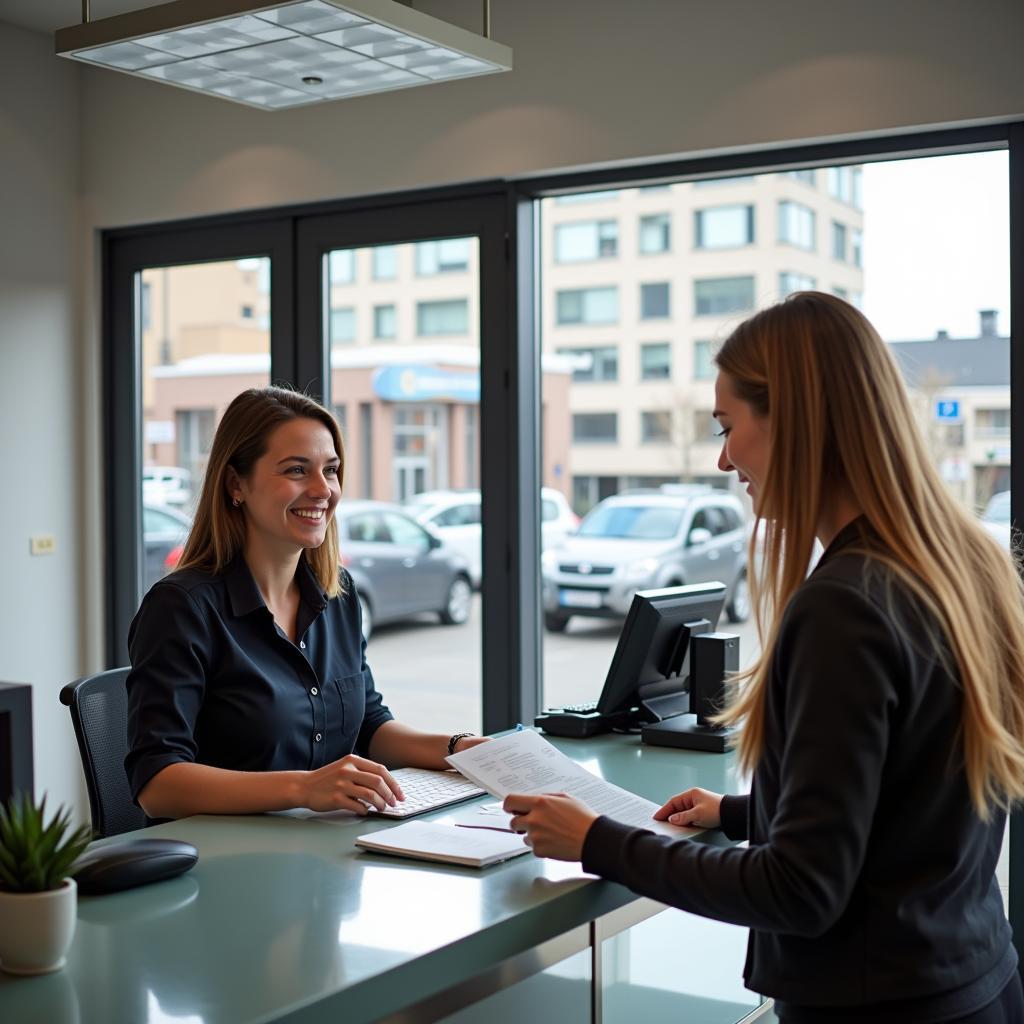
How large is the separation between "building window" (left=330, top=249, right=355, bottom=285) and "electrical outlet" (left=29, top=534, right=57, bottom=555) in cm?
135

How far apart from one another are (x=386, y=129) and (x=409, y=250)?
37cm

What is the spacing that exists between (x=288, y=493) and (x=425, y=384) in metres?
1.83

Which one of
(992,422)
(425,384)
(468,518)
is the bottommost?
(468,518)

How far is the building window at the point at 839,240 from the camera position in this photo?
3443 millimetres

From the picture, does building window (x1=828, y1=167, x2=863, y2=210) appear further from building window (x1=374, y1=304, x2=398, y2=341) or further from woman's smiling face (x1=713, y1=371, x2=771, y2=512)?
woman's smiling face (x1=713, y1=371, x2=771, y2=512)

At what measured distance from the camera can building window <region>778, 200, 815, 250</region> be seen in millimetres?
3512

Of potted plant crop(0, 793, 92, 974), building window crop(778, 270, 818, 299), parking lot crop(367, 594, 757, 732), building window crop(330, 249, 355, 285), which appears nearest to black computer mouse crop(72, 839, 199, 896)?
potted plant crop(0, 793, 92, 974)

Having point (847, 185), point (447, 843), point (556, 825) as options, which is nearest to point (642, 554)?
point (847, 185)

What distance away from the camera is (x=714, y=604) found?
2.85 meters

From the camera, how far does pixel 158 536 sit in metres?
4.73

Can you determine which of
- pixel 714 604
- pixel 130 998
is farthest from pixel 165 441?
pixel 130 998

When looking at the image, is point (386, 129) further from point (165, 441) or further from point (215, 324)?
point (165, 441)

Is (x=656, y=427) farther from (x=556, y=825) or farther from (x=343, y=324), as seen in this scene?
(x=556, y=825)

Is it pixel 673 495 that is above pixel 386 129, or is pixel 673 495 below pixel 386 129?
below
